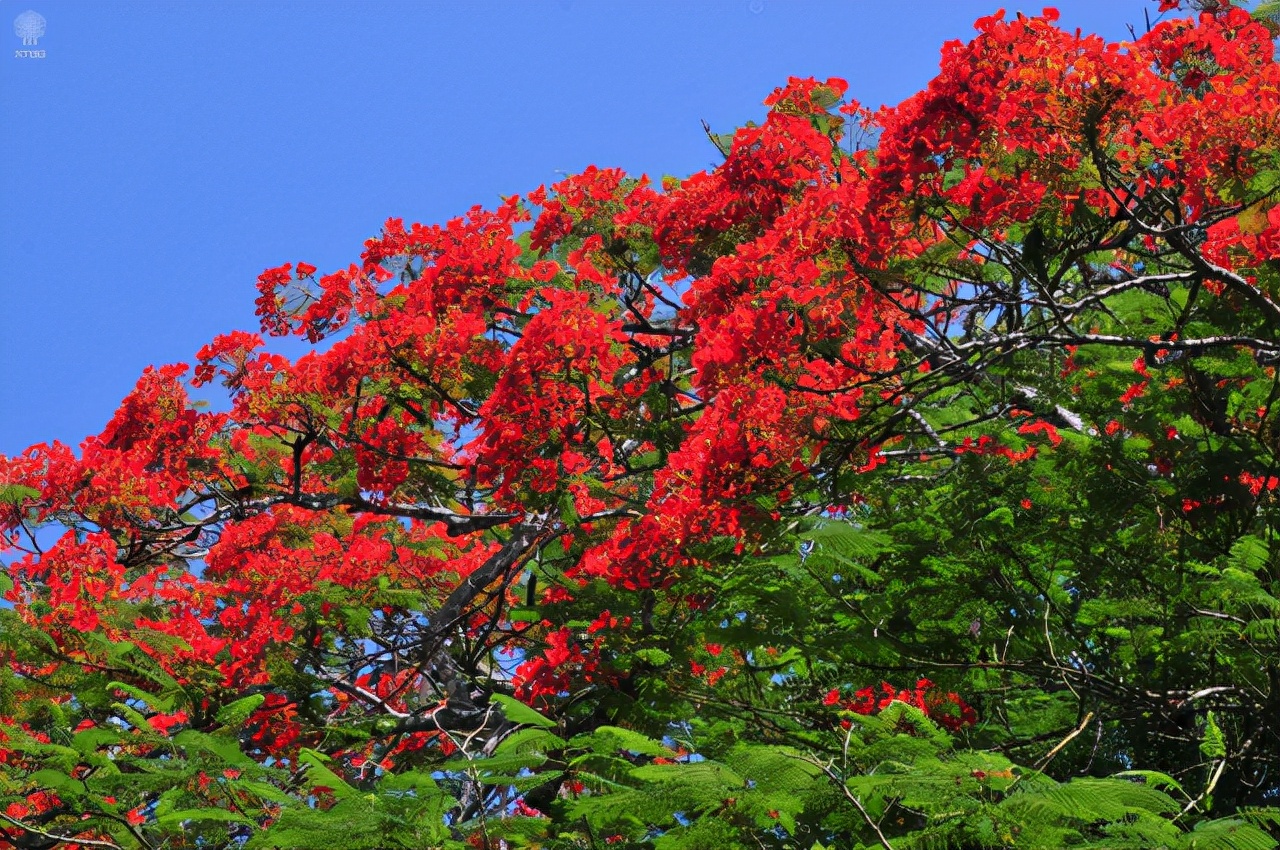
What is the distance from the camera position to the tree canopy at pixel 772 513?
502cm

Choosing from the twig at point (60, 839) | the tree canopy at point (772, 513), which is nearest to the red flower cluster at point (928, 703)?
the tree canopy at point (772, 513)

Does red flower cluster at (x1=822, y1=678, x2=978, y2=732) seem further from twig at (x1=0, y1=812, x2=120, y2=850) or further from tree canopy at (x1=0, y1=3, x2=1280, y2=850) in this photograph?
twig at (x1=0, y1=812, x2=120, y2=850)

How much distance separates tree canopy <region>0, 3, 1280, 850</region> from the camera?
5.02 meters

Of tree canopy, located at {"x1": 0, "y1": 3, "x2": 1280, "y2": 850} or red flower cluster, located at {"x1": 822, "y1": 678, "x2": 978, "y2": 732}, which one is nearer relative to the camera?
tree canopy, located at {"x1": 0, "y1": 3, "x2": 1280, "y2": 850}

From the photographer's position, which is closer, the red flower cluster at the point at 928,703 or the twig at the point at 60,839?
the twig at the point at 60,839

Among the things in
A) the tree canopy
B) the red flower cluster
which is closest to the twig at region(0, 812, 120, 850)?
the tree canopy

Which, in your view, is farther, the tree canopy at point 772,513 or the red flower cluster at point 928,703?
the red flower cluster at point 928,703

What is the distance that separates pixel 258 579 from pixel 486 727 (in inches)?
106

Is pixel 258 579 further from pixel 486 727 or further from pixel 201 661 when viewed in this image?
pixel 486 727

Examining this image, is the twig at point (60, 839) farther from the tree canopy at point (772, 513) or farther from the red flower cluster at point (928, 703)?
the red flower cluster at point (928, 703)

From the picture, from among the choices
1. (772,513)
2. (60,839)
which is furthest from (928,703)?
(60,839)

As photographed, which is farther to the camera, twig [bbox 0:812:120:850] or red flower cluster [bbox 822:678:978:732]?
Answer: red flower cluster [bbox 822:678:978:732]

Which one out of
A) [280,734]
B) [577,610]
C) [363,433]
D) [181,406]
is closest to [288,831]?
[577,610]

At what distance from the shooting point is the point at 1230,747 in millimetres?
6152
